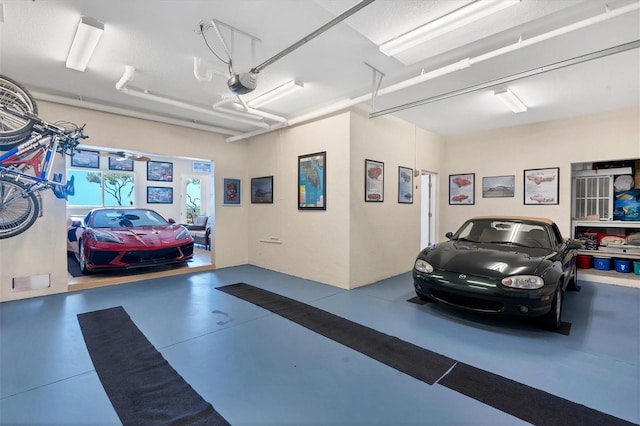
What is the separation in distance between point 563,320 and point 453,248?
1356 millimetres

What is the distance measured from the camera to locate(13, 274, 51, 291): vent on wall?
12.8 feet

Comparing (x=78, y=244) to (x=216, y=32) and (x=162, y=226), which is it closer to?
(x=162, y=226)

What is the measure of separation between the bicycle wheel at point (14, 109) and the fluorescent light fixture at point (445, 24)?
3.83m

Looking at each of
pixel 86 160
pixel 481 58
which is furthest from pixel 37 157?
pixel 86 160

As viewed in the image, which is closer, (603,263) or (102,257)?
(102,257)

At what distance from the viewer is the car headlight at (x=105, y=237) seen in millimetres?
4762

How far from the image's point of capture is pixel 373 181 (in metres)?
4.89

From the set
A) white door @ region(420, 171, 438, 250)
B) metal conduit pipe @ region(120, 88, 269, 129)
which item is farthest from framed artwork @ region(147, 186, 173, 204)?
white door @ region(420, 171, 438, 250)

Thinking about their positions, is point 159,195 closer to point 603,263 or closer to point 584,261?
→ point 584,261

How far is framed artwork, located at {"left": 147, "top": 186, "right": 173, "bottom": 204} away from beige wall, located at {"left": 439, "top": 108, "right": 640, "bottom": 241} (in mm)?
8613

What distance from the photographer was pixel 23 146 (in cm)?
328

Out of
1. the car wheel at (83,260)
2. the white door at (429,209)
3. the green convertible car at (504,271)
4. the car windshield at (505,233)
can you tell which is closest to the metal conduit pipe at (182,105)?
the car wheel at (83,260)

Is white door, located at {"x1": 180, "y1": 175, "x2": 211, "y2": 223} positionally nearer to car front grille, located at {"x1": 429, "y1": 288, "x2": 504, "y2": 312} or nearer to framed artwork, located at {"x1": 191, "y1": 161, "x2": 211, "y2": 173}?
framed artwork, located at {"x1": 191, "y1": 161, "x2": 211, "y2": 173}

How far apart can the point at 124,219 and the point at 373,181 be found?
481 cm
